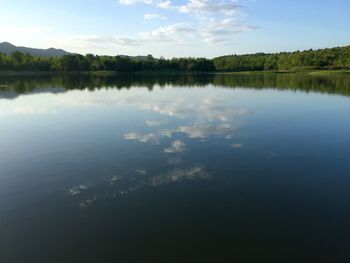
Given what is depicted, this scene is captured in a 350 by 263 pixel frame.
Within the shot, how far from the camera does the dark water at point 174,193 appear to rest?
11195 mm

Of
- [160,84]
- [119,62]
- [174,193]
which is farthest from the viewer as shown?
[119,62]

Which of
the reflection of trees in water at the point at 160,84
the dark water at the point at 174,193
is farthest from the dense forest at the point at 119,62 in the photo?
the dark water at the point at 174,193

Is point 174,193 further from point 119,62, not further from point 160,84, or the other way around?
point 119,62

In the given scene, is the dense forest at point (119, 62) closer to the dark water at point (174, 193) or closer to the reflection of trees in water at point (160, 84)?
the reflection of trees in water at point (160, 84)

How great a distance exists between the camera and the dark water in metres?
11.2

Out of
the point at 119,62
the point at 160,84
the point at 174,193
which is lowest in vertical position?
the point at 174,193

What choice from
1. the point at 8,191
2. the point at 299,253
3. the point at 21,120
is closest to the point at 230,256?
the point at 299,253

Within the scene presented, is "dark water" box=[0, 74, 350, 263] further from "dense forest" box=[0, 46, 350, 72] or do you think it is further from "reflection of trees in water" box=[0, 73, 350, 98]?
"dense forest" box=[0, 46, 350, 72]

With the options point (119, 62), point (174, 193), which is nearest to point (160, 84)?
point (174, 193)

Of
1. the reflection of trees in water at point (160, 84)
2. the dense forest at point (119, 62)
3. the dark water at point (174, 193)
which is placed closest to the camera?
the dark water at point (174, 193)

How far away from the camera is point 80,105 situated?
44.9m

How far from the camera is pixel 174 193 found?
1542cm

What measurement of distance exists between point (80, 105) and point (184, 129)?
21107 mm

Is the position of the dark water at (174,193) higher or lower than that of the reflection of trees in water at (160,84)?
lower
